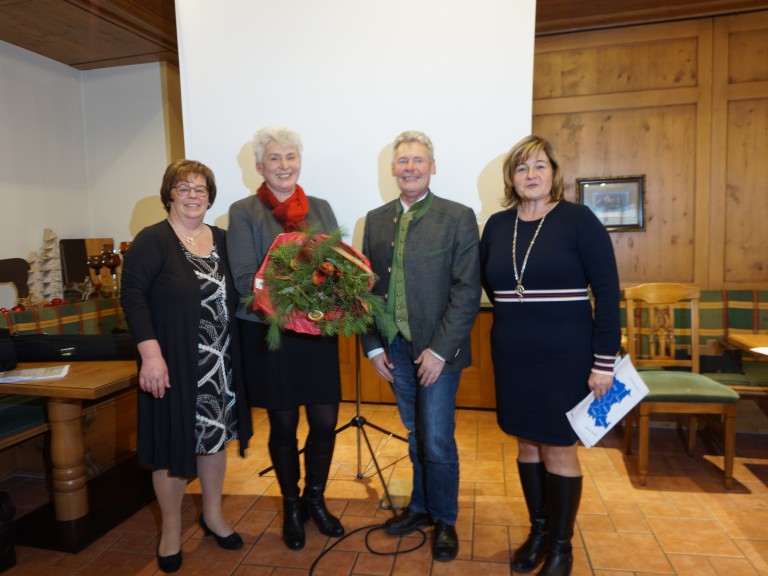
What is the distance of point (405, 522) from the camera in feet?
7.45

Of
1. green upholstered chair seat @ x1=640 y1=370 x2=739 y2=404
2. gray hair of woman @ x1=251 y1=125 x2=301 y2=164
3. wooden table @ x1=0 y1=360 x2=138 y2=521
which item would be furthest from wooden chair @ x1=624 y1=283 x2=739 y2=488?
wooden table @ x1=0 y1=360 x2=138 y2=521

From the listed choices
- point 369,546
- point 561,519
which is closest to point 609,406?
point 561,519

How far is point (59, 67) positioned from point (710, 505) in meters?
5.45

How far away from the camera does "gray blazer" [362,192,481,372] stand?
1.92 metres

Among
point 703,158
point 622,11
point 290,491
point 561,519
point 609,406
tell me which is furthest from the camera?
point 703,158

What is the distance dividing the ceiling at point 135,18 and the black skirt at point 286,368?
2823 mm

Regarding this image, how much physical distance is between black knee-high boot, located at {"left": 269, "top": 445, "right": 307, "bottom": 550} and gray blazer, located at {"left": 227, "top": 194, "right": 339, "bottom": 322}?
0.55 metres

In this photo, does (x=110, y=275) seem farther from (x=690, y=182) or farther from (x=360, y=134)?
(x=690, y=182)

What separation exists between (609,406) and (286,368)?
3.66 feet

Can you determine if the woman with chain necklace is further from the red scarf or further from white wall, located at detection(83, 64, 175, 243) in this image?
white wall, located at detection(83, 64, 175, 243)

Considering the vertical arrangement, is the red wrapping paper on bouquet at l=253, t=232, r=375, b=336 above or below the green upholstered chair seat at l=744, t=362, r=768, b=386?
above

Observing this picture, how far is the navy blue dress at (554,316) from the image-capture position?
5.70 feet

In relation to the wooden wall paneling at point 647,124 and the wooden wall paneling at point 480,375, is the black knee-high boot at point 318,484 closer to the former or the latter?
the wooden wall paneling at point 480,375

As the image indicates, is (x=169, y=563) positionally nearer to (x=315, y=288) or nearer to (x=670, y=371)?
(x=315, y=288)
